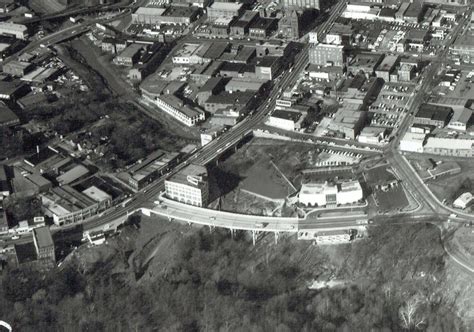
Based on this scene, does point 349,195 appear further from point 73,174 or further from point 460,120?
point 73,174

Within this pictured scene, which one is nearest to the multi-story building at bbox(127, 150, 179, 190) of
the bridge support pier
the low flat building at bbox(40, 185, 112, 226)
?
the low flat building at bbox(40, 185, 112, 226)

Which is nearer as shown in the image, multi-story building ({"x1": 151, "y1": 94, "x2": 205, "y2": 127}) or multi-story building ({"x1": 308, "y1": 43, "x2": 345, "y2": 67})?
multi-story building ({"x1": 151, "y1": 94, "x2": 205, "y2": 127})

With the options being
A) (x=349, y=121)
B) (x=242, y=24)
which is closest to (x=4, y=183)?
(x=349, y=121)

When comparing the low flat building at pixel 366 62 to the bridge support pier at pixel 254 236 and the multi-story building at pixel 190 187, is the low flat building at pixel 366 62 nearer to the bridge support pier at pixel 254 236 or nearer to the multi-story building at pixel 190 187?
the multi-story building at pixel 190 187

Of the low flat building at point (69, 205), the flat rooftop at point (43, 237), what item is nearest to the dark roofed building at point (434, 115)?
the low flat building at point (69, 205)

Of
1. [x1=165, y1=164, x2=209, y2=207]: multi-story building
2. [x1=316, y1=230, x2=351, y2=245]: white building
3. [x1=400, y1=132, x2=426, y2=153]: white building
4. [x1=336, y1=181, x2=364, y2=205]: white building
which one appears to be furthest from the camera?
[x1=400, y1=132, x2=426, y2=153]: white building

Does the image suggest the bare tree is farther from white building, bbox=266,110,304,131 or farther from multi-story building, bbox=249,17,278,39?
multi-story building, bbox=249,17,278,39

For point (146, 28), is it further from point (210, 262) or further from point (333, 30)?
point (210, 262)

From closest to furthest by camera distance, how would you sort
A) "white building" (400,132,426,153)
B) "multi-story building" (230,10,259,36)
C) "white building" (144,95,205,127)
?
"white building" (400,132,426,153)
"white building" (144,95,205,127)
"multi-story building" (230,10,259,36)
